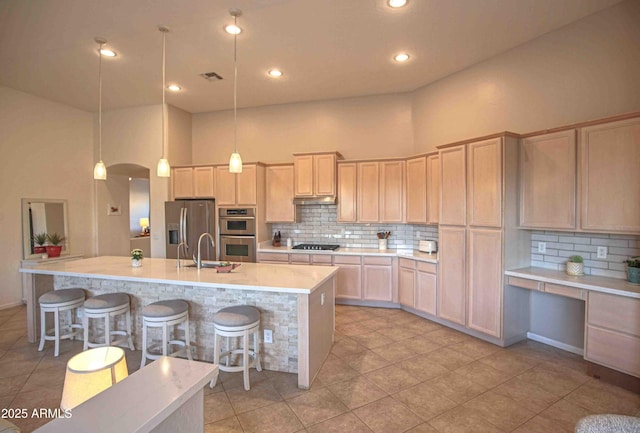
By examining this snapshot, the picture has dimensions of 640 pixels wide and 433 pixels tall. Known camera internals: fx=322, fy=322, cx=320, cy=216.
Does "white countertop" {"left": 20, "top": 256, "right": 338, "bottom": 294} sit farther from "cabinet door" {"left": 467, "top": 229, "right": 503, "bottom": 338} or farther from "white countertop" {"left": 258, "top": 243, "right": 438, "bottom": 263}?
"cabinet door" {"left": 467, "top": 229, "right": 503, "bottom": 338}

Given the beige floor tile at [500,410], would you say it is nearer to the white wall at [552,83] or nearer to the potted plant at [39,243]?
the white wall at [552,83]

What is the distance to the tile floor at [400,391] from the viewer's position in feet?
7.61

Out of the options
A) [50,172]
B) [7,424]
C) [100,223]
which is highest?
[50,172]

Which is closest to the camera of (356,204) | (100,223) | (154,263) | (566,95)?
(566,95)

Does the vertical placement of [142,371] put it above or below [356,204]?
below

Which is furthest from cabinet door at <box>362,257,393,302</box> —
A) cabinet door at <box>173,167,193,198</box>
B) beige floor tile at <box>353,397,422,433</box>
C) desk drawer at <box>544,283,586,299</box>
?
cabinet door at <box>173,167,193,198</box>

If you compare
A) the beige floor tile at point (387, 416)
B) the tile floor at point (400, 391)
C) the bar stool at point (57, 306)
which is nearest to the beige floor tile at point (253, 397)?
the tile floor at point (400, 391)

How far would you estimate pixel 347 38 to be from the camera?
3.61 m

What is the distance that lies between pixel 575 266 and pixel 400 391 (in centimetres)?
217

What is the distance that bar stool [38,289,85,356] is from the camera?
10.9ft

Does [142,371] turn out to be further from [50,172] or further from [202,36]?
[50,172]

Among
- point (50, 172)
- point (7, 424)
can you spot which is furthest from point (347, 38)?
point (50, 172)

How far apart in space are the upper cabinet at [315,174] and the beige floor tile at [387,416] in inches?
129

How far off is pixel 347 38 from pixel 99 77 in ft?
11.7
